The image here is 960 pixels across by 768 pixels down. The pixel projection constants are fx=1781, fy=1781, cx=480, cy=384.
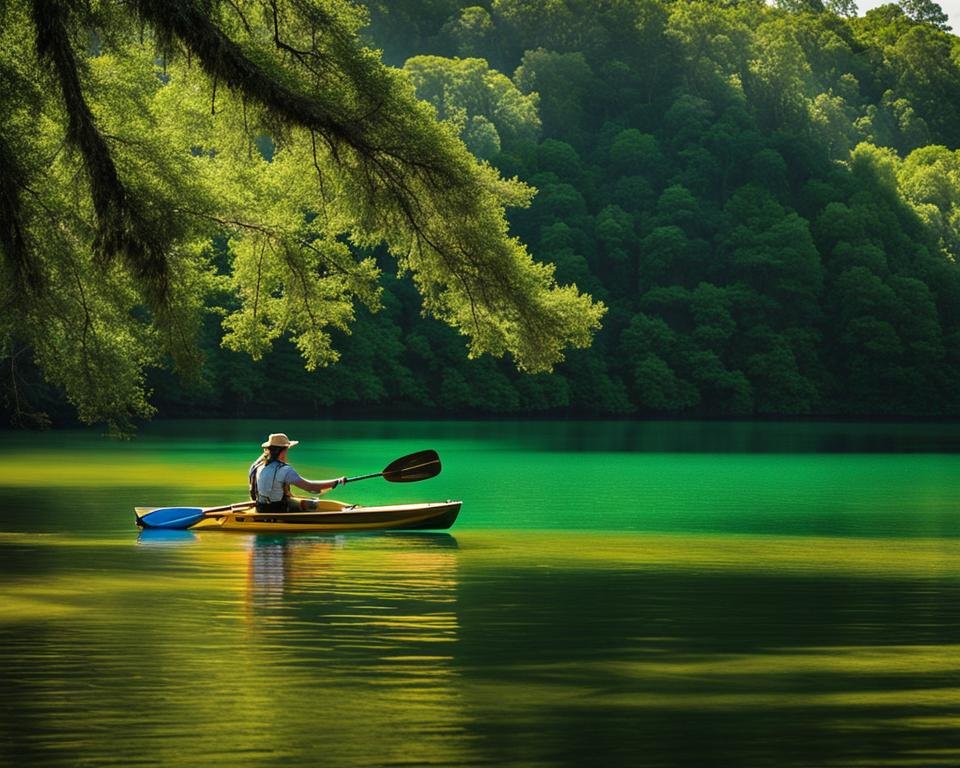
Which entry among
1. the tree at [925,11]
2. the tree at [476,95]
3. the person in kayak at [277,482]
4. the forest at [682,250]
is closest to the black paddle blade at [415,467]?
the person in kayak at [277,482]

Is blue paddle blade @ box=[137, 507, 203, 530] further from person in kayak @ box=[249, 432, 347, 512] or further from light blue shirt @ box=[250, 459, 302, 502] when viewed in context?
light blue shirt @ box=[250, 459, 302, 502]

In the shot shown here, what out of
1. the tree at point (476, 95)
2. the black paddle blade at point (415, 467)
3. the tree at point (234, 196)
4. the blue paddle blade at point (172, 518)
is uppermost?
the tree at point (476, 95)

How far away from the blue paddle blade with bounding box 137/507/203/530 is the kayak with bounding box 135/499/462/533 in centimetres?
5

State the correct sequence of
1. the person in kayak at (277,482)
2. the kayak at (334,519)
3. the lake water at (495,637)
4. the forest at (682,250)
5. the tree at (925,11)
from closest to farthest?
the lake water at (495,637) → the person in kayak at (277,482) → the kayak at (334,519) → the forest at (682,250) → the tree at (925,11)

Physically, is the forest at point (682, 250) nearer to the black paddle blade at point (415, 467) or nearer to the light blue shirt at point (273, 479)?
the black paddle blade at point (415, 467)

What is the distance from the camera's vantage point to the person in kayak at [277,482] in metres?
22.0

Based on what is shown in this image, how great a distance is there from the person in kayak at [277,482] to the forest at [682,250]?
53.7 meters

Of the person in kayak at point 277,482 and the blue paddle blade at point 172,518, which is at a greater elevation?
the person in kayak at point 277,482

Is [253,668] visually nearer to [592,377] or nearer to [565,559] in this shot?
[565,559]

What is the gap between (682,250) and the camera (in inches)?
3890

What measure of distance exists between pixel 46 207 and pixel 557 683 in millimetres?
15178

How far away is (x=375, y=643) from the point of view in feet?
42.2

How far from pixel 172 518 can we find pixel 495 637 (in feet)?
33.9

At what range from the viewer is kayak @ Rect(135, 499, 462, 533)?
2244 cm
